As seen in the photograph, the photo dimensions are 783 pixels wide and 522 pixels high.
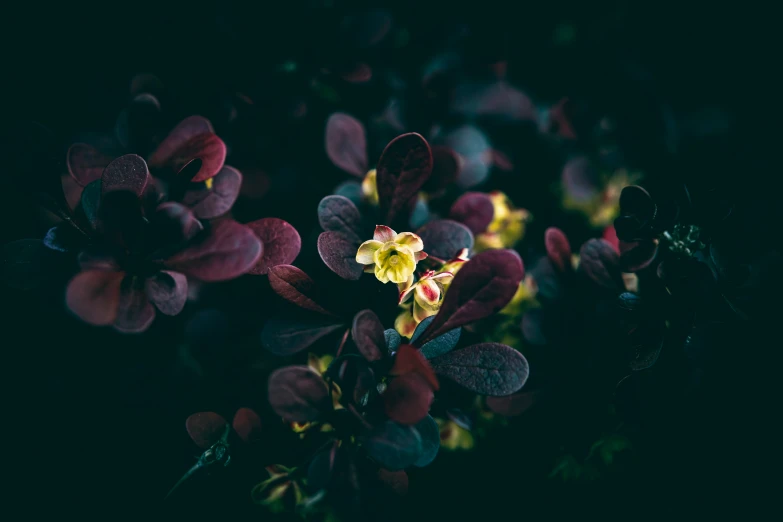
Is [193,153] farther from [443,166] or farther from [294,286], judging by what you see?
[443,166]

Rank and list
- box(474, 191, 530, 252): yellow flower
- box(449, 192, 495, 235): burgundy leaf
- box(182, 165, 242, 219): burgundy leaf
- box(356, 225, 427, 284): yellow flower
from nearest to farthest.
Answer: box(356, 225, 427, 284): yellow flower
box(182, 165, 242, 219): burgundy leaf
box(449, 192, 495, 235): burgundy leaf
box(474, 191, 530, 252): yellow flower

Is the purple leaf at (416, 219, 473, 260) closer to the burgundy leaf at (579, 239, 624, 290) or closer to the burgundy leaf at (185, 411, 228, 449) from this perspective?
the burgundy leaf at (579, 239, 624, 290)

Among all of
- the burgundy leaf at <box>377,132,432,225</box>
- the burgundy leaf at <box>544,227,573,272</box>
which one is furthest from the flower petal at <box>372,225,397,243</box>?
the burgundy leaf at <box>544,227,573,272</box>

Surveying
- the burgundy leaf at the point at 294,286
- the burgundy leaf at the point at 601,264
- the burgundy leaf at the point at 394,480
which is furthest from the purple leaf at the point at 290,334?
the burgundy leaf at the point at 601,264

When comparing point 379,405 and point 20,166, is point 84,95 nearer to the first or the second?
point 20,166

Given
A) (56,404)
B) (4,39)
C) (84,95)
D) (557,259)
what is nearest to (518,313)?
(557,259)

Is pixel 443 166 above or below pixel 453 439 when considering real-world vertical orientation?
above

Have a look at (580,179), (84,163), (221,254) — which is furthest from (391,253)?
(580,179)
